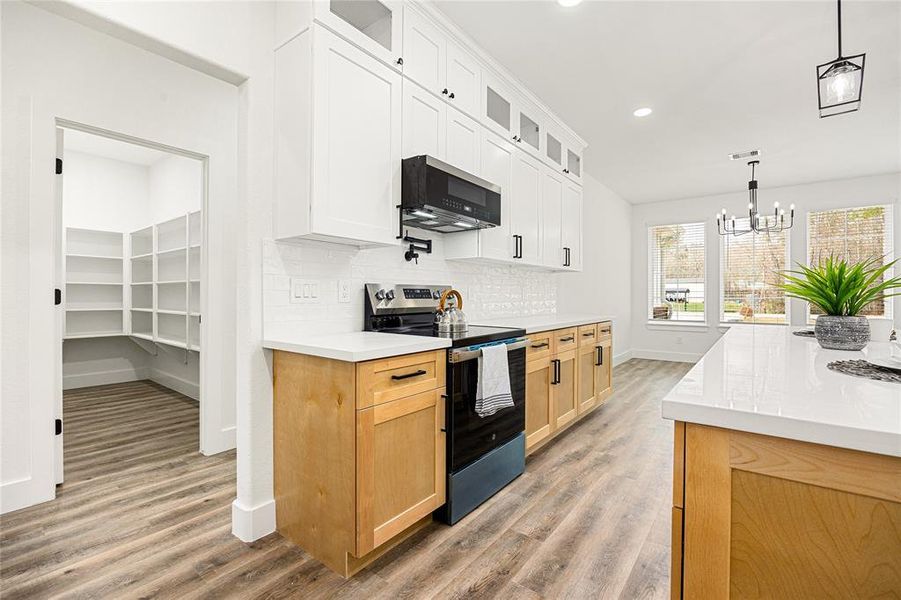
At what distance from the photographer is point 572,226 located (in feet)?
14.4

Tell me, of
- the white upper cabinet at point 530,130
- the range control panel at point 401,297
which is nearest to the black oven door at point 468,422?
the range control panel at point 401,297

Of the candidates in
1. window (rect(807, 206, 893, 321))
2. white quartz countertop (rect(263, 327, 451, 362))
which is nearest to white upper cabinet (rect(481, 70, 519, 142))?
white quartz countertop (rect(263, 327, 451, 362))

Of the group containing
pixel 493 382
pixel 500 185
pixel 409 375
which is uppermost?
pixel 500 185

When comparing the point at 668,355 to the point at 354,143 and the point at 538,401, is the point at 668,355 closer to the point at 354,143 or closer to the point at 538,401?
the point at 538,401

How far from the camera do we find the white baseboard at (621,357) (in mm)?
6781

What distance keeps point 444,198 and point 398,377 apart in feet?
3.53

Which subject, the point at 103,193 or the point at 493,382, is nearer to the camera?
the point at 493,382

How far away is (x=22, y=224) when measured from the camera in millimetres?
2328

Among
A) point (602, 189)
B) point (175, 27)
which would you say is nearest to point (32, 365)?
point (175, 27)

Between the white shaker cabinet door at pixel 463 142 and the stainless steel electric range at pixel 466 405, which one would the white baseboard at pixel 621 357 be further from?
the white shaker cabinet door at pixel 463 142

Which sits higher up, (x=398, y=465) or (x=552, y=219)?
(x=552, y=219)

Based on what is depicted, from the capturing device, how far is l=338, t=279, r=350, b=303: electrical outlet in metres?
2.39

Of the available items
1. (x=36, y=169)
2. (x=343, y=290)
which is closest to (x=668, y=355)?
(x=343, y=290)

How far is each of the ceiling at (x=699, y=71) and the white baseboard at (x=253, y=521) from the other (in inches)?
113
